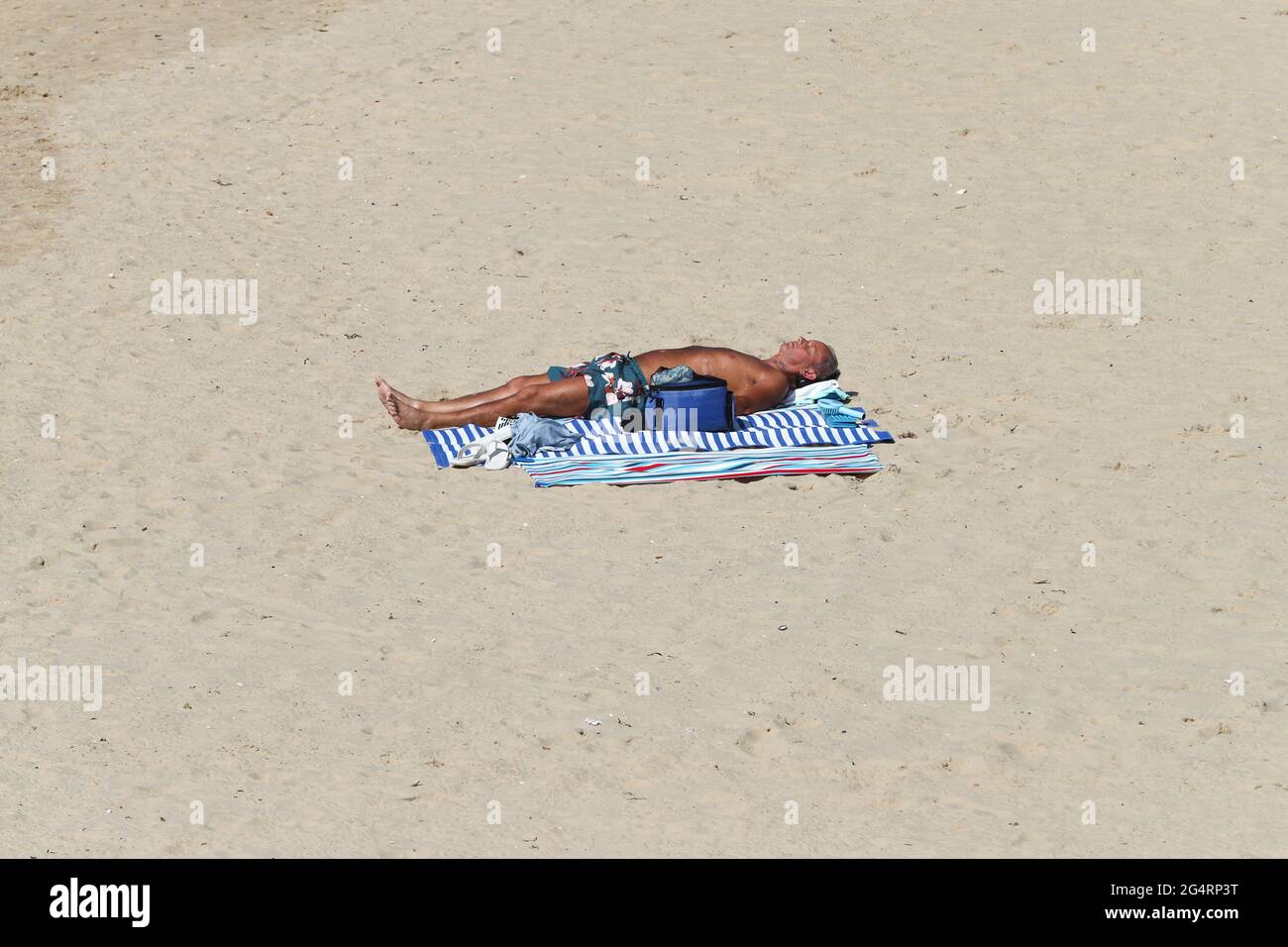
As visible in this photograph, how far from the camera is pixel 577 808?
265 inches

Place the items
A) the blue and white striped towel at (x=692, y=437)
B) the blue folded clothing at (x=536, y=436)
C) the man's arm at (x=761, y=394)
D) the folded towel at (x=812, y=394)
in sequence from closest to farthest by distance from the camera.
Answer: the blue folded clothing at (x=536, y=436)
the blue and white striped towel at (x=692, y=437)
the man's arm at (x=761, y=394)
the folded towel at (x=812, y=394)

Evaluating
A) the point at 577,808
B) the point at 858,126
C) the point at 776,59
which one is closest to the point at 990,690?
the point at 577,808

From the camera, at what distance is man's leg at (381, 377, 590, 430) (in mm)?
9734

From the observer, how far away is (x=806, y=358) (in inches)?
404

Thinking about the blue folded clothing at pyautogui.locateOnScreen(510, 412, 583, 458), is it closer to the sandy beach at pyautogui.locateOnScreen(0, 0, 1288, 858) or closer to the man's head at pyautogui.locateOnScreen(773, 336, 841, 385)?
the sandy beach at pyautogui.locateOnScreen(0, 0, 1288, 858)

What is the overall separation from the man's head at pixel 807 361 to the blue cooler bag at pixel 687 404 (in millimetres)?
633

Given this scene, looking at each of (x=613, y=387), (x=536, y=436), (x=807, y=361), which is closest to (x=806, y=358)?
(x=807, y=361)

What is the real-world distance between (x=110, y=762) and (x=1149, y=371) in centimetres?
630

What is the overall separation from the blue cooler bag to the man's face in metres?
0.64

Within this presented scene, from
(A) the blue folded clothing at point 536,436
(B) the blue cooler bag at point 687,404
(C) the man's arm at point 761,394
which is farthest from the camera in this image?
(C) the man's arm at point 761,394

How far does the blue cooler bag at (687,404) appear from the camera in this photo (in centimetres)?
973

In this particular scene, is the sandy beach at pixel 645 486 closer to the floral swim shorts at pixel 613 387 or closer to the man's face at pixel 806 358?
the man's face at pixel 806 358

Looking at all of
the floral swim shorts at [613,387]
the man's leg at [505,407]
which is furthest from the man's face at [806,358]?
the man's leg at [505,407]

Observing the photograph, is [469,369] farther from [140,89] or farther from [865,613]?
[140,89]
